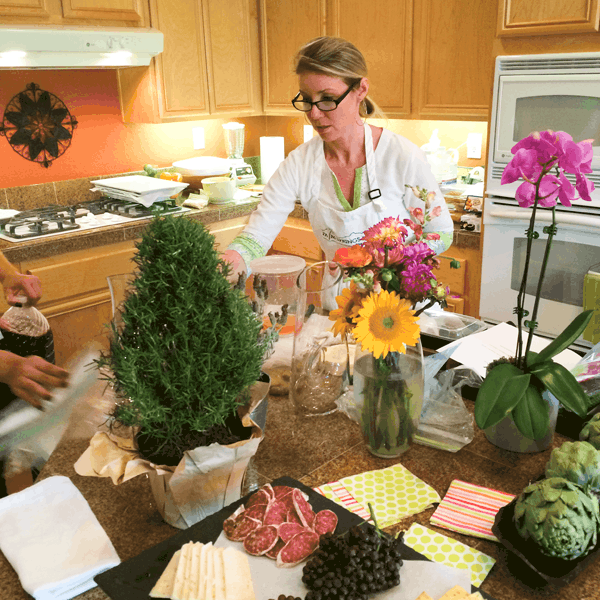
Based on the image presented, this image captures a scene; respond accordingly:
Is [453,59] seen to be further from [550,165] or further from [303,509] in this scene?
[303,509]

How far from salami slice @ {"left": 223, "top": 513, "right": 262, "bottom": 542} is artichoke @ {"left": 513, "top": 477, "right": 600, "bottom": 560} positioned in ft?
1.11

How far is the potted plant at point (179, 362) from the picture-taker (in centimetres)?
72

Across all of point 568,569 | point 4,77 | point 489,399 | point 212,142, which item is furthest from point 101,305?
point 568,569

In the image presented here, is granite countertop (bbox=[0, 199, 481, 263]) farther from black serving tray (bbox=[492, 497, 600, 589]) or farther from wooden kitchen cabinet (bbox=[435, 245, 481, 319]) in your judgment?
black serving tray (bbox=[492, 497, 600, 589])

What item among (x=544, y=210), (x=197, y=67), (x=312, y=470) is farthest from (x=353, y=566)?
(x=197, y=67)

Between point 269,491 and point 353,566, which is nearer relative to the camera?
point 353,566

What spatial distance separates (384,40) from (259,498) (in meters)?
2.71

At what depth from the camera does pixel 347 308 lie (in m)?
0.89

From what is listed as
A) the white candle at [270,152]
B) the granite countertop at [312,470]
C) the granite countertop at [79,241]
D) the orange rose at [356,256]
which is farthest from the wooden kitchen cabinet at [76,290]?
the orange rose at [356,256]

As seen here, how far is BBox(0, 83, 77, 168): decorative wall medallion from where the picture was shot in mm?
2977

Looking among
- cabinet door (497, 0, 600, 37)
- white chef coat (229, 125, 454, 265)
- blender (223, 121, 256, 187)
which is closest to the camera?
white chef coat (229, 125, 454, 265)

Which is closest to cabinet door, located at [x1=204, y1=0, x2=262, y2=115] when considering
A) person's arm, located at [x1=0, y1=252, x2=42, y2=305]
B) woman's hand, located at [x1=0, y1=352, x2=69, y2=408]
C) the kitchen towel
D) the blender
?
the blender

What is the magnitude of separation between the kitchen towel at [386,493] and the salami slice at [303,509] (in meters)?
0.08

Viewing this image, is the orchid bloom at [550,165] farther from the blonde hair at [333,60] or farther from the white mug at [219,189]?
the white mug at [219,189]
